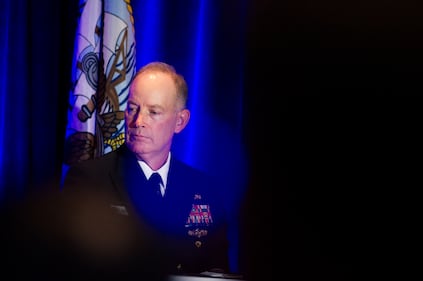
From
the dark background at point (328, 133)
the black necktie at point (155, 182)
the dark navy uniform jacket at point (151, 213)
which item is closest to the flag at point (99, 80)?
the dark navy uniform jacket at point (151, 213)

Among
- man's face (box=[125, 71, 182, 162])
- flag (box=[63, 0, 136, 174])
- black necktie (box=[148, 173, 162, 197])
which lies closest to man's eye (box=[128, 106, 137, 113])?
man's face (box=[125, 71, 182, 162])

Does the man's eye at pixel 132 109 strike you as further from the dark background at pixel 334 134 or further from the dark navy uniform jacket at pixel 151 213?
the dark background at pixel 334 134

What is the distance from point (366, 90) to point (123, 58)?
1050 mm

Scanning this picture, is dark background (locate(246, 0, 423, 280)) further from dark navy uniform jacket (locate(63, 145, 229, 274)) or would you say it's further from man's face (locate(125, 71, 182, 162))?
man's face (locate(125, 71, 182, 162))

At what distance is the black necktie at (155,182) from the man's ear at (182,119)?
21 cm

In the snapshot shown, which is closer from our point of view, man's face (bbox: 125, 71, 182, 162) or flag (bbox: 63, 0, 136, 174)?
man's face (bbox: 125, 71, 182, 162)

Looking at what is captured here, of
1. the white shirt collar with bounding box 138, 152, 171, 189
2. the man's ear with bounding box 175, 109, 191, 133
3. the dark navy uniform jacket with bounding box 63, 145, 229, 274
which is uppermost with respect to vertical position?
the man's ear with bounding box 175, 109, 191, 133

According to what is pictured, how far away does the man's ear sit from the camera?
221 cm

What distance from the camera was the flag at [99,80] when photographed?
2.28 m

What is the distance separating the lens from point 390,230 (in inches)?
82.6

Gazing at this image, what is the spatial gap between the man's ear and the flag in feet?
0.81

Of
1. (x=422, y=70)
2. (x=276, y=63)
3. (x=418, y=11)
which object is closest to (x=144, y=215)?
(x=276, y=63)

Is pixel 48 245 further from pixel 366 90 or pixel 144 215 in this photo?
pixel 366 90

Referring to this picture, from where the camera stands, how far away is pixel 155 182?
221 cm
